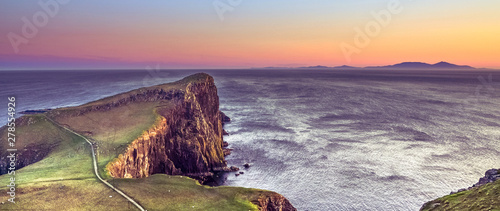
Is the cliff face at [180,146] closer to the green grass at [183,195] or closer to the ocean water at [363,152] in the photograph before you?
Result: the green grass at [183,195]

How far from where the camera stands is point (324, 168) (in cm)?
7862

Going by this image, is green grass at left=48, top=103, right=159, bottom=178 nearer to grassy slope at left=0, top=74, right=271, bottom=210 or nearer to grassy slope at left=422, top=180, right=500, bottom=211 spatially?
grassy slope at left=0, top=74, right=271, bottom=210

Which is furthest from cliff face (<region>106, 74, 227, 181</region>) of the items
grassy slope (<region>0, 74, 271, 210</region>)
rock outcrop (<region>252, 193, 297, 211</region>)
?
rock outcrop (<region>252, 193, 297, 211</region>)

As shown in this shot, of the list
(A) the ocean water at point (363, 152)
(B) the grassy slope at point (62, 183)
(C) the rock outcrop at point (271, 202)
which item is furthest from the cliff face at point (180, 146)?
(C) the rock outcrop at point (271, 202)

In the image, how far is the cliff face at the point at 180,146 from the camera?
188 feet

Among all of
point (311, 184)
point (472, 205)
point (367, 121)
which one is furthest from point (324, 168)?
point (367, 121)

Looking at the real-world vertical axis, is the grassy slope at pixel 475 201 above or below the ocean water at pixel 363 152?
above

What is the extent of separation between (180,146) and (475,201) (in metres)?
59.9

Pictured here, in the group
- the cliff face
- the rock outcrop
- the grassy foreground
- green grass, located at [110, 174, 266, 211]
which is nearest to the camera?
the grassy foreground

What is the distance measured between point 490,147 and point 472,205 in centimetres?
7123

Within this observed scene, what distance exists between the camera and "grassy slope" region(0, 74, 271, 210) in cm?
3819

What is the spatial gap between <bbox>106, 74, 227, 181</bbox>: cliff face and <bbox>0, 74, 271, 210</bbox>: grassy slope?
293 centimetres

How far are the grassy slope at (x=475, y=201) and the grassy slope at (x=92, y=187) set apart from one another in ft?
86.2

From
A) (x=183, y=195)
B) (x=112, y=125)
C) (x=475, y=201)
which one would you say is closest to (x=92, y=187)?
Result: (x=183, y=195)
